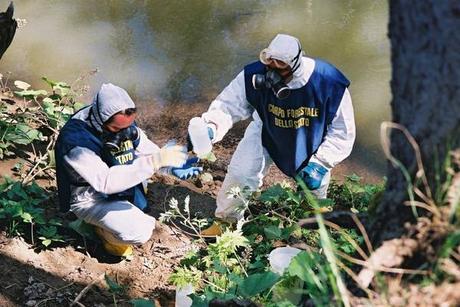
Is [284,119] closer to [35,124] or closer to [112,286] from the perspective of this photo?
[112,286]

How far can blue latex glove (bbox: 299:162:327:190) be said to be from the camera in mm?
4133

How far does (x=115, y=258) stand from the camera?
13.8 ft

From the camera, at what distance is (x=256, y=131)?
430cm

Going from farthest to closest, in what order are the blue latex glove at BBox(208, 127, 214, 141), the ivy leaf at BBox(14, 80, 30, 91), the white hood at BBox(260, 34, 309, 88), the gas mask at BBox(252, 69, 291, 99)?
the ivy leaf at BBox(14, 80, 30, 91) < the blue latex glove at BBox(208, 127, 214, 141) < the gas mask at BBox(252, 69, 291, 99) < the white hood at BBox(260, 34, 309, 88)

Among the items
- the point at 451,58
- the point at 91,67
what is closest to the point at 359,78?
the point at 91,67

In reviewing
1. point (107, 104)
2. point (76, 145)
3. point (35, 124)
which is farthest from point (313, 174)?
point (35, 124)

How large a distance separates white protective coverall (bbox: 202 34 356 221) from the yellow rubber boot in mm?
668

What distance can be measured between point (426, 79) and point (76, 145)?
2.57 metres

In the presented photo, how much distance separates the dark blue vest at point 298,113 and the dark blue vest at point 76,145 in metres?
0.88

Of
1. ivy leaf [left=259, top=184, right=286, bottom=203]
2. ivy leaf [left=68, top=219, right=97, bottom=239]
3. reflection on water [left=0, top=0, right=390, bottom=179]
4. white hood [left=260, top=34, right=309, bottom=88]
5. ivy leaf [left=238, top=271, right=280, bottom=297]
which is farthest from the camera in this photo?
reflection on water [left=0, top=0, right=390, bottom=179]

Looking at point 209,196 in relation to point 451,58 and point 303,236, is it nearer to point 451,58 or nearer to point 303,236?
point 303,236

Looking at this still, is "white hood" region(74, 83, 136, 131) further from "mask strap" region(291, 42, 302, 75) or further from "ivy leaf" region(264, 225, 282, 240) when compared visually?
"ivy leaf" region(264, 225, 282, 240)

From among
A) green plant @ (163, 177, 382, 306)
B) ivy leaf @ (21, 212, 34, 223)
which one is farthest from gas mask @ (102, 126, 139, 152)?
ivy leaf @ (21, 212, 34, 223)

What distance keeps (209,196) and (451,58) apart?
135 inches
